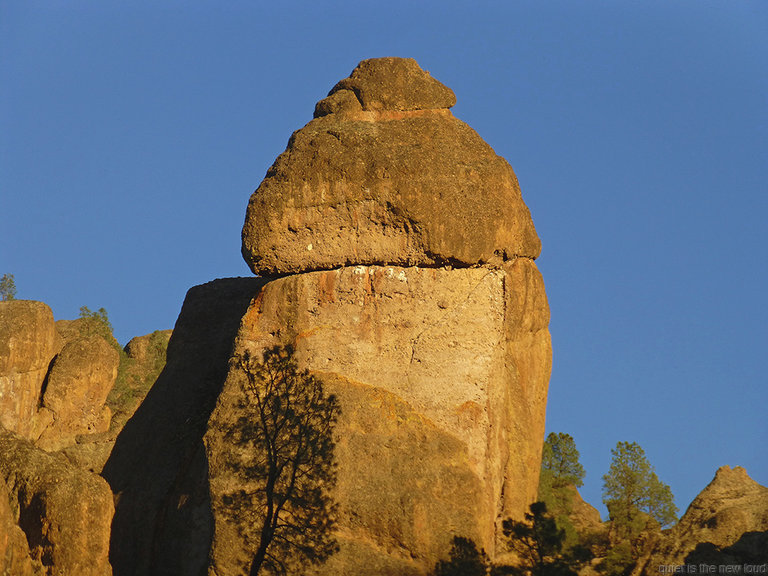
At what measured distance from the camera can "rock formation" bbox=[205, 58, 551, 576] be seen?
58.2ft

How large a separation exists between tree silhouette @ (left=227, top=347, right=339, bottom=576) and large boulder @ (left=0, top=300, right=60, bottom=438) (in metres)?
18.2

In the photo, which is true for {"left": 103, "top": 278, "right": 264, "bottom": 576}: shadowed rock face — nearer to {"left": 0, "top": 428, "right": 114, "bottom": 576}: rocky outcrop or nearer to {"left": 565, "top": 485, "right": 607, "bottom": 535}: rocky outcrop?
{"left": 0, "top": 428, "right": 114, "bottom": 576}: rocky outcrop

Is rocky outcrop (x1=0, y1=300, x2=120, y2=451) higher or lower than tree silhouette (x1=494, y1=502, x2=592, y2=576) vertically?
higher

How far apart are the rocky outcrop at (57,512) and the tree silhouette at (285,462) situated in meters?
3.31

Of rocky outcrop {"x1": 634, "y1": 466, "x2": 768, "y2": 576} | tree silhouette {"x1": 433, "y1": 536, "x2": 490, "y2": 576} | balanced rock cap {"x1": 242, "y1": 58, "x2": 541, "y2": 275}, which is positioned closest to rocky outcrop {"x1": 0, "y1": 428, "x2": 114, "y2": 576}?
tree silhouette {"x1": 433, "y1": 536, "x2": 490, "y2": 576}

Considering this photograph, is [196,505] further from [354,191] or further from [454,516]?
[354,191]

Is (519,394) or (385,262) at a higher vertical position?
(385,262)

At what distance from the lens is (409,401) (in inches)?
730

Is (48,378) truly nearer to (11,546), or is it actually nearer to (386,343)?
(386,343)

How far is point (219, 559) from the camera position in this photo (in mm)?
17781

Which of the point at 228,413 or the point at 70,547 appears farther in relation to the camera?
the point at 228,413

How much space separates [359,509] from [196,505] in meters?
3.50

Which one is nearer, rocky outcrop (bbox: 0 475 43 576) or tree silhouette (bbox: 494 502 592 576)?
rocky outcrop (bbox: 0 475 43 576)

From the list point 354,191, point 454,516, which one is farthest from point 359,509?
point 354,191
